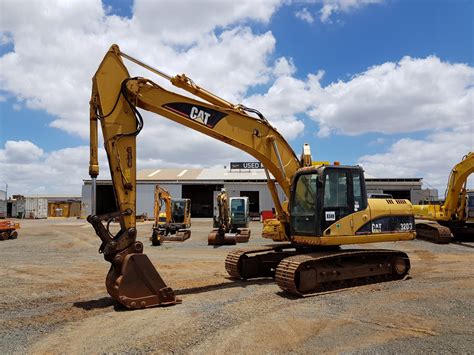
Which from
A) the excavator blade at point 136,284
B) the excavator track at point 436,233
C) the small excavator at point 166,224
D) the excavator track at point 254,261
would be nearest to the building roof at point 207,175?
the small excavator at point 166,224

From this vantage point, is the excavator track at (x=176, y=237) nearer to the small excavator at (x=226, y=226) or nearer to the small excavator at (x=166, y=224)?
the small excavator at (x=166, y=224)

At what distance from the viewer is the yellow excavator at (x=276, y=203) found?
825 centimetres

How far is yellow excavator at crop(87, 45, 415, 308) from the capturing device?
825 centimetres

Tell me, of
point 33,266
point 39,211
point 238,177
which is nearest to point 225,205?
point 33,266

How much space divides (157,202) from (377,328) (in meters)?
19.3

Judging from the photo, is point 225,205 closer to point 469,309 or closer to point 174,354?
point 469,309

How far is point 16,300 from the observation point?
904cm

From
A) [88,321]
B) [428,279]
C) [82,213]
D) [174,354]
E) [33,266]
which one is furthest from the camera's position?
[82,213]

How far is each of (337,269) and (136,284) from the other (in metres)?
4.57

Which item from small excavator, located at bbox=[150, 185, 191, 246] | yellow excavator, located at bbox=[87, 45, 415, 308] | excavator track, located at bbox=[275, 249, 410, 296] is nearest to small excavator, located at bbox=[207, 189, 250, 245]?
small excavator, located at bbox=[150, 185, 191, 246]

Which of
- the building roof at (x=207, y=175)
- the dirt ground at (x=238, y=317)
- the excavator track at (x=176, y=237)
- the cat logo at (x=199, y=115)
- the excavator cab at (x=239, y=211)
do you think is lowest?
the dirt ground at (x=238, y=317)

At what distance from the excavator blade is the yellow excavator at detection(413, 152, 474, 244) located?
16793 mm

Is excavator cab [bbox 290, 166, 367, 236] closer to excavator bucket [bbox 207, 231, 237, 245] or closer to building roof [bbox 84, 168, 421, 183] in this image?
excavator bucket [bbox 207, 231, 237, 245]

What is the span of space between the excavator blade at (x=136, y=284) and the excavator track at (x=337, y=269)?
8.48ft
